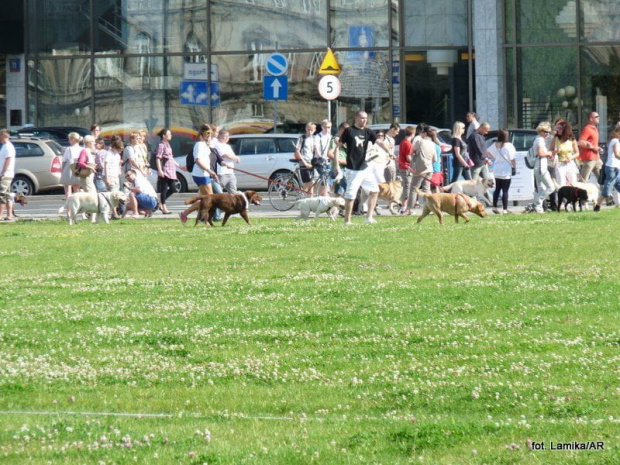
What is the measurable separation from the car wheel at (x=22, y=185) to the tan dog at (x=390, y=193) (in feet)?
40.8

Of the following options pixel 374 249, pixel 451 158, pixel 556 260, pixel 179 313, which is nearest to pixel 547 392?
pixel 179 313

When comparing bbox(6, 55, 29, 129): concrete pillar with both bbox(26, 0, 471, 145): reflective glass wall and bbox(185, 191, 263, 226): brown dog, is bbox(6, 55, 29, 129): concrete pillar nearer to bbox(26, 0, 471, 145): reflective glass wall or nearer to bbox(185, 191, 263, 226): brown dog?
bbox(26, 0, 471, 145): reflective glass wall

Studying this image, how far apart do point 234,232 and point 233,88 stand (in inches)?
867

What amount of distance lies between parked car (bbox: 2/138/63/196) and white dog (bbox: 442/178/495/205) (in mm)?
13518

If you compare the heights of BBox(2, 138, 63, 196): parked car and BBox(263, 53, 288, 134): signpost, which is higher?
BBox(263, 53, 288, 134): signpost

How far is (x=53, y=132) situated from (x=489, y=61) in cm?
1242

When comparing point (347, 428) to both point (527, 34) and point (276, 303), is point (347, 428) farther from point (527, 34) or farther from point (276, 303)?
point (527, 34)

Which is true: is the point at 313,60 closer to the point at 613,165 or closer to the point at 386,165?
the point at 386,165

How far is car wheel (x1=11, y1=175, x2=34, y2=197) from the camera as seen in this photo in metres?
35.9

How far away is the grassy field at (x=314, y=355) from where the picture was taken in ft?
23.2

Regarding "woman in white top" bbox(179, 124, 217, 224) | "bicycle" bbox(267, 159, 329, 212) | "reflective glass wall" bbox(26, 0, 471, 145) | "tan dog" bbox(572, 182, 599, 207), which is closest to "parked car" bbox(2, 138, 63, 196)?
"reflective glass wall" bbox(26, 0, 471, 145)

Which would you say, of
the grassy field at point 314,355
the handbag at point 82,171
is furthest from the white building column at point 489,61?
the grassy field at point 314,355

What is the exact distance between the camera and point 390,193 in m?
26.2

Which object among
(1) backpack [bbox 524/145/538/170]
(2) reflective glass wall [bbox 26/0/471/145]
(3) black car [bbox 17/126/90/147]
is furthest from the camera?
(2) reflective glass wall [bbox 26/0/471/145]
